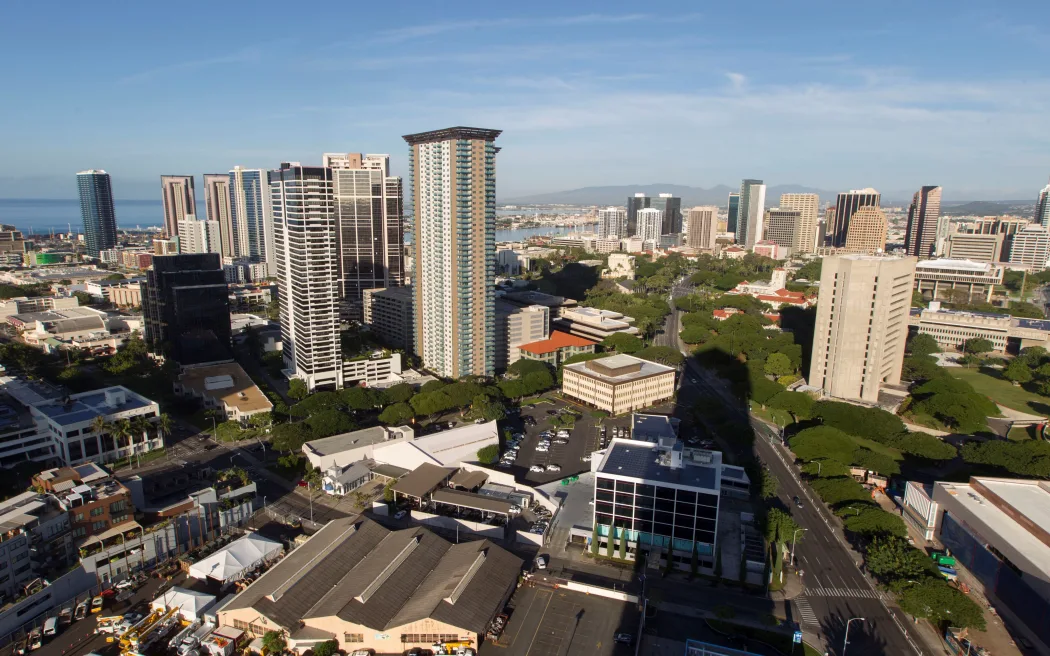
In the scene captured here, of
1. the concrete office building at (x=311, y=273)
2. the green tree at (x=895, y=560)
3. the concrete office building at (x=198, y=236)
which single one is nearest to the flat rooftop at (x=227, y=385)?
the concrete office building at (x=311, y=273)

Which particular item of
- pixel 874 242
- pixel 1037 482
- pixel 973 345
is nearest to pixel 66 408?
pixel 1037 482

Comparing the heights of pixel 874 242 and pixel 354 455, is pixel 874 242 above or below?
above

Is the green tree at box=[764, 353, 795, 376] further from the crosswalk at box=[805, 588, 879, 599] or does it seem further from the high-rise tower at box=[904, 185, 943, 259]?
the high-rise tower at box=[904, 185, 943, 259]

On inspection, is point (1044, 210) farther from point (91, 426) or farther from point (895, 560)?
point (91, 426)

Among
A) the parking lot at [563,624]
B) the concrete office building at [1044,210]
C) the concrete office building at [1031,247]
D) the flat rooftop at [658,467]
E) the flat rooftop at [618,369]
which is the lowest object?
the parking lot at [563,624]

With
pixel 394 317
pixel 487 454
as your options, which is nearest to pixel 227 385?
pixel 394 317

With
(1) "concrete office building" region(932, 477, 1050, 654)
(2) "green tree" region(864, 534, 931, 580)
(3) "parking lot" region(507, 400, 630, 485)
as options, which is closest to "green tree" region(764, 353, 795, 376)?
(3) "parking lot" region(507, 400, 630, 485)

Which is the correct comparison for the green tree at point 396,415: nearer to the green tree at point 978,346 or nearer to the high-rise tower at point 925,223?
the green tree at point 978,346

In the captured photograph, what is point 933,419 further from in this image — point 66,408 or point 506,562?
point 66,408
